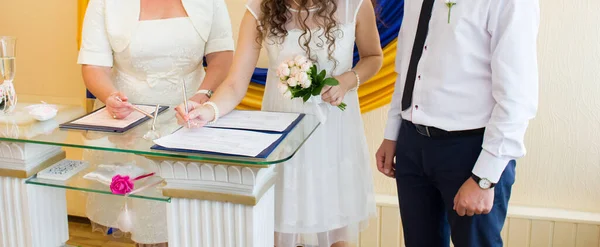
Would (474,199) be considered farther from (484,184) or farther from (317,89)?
(317,89)

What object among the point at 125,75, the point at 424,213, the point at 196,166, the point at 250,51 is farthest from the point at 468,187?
the point at 125,75

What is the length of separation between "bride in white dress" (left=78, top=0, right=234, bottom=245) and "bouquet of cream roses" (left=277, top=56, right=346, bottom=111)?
58 centimetres

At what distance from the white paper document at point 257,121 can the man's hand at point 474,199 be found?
60 cm

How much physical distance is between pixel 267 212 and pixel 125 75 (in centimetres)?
117

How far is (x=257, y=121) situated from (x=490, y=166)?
0.76 meters

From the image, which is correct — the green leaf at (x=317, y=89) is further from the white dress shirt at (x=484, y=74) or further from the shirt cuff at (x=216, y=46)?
the shirt cuff at (x=216, y=46)

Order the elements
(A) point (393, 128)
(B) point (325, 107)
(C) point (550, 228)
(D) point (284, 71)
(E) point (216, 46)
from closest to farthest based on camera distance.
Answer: (D) point (284, 71), (A) point (393, 128), (B) point (325, 107), (E) point (216, 46), (C) point (550, 228)

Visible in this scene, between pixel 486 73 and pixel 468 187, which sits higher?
pixel 486 73

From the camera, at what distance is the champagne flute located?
6.42 ft

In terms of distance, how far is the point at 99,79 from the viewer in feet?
8.07

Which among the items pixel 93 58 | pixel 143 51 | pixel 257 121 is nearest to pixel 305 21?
pixel 257 121

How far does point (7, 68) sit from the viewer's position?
2.00 meters

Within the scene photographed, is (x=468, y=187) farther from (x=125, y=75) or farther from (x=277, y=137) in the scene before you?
(x=125, y=75)

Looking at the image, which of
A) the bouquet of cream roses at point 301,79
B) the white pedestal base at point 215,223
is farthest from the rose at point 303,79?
the white pedestal base at point 215,223
